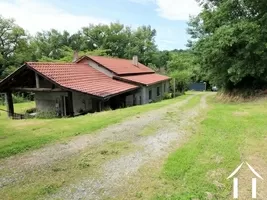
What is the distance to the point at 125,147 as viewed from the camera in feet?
24.5

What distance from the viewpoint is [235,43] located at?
1681 cm

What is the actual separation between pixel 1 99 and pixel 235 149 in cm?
2969

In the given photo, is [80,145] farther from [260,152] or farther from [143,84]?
[143,84]

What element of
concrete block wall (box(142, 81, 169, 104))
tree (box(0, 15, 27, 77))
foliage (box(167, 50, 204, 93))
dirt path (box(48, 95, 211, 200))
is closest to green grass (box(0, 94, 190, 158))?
dirt path (box(48, 95, 211, 200))

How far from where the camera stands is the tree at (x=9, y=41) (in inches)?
1544

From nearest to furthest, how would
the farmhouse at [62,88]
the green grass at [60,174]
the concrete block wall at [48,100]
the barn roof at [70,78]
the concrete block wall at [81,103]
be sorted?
the green grass at [60,174] < the barn roof at [70,78] < the farmhouse at [62,88] < the concrete block wall at [81,103] < the concrete block wall at [48,100]

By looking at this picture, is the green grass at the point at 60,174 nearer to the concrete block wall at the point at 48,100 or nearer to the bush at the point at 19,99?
the concrete block wall at the point at 48,100

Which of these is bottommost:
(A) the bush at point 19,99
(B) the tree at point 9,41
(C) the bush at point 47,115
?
(A) the bush at point 19,99

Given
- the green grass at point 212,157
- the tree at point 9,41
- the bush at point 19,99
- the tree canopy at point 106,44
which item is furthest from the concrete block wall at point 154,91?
the tree at point 9,41

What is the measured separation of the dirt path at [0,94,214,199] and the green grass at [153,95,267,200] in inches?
25.7

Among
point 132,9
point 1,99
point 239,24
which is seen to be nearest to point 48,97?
point 132,9

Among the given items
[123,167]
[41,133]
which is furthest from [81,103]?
[123,167]

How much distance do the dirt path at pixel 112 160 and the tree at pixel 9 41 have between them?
34676 millimetres

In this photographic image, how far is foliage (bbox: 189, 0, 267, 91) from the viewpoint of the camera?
52.6 feet
